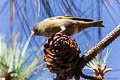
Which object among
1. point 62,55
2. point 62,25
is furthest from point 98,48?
point 62,25

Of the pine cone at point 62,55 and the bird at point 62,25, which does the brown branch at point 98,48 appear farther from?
the bird at point 62,25

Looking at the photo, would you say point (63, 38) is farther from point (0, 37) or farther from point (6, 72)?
point (0, 37)

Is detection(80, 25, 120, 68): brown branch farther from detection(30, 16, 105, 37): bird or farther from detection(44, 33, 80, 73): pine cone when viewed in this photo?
detection(30, 16, 105, 37): bird

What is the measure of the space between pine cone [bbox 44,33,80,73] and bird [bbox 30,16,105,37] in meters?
0.21

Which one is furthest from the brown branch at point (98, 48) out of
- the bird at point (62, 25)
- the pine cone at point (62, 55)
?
the bird at point (62, 25)

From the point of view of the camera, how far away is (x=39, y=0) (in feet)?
2.47

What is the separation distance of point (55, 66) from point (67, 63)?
4cm

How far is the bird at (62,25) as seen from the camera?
87 cm

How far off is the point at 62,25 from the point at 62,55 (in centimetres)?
30

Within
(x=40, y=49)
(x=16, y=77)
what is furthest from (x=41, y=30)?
(x=16, y=77)

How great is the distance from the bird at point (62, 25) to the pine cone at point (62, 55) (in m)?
0.21

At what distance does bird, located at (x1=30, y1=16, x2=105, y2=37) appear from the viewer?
34.3 inches

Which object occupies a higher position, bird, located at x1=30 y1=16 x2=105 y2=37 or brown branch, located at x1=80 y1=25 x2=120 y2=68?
bird, located at x1=30 y1=16 x2=105 y2=37

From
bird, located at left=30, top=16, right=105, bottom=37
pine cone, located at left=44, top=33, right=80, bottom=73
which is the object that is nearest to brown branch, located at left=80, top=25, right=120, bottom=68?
pine cone, located at left=44, top=33, right=80, bottom=73
